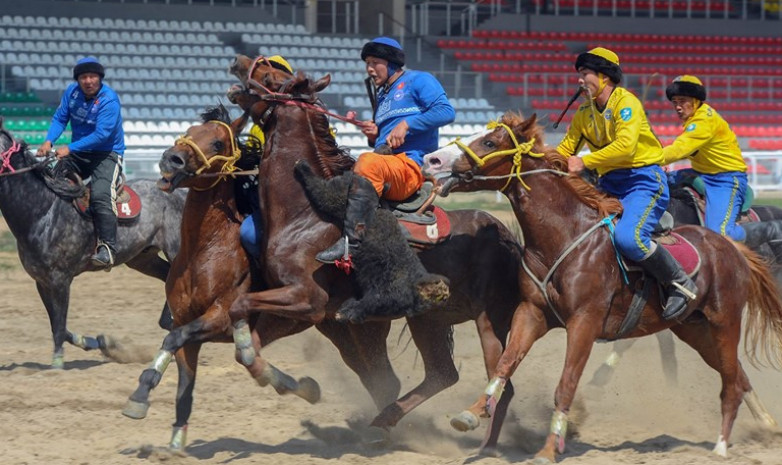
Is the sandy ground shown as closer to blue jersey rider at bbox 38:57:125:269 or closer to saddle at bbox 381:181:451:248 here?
blue jersey rider at bbox 38:57:125:269

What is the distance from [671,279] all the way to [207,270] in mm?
2700

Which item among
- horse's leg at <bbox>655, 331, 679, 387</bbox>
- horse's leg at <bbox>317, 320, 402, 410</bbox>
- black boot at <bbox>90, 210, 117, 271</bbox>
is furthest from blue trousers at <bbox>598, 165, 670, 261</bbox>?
black boot at <bbox>90, 210, 117, 271</bbox>

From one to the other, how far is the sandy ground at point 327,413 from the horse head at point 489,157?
1614 mm

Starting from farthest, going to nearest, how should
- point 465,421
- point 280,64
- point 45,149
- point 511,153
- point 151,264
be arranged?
1. point 151,264
2. point 45,149
3. point 280,64
4. point 511,153
5. point 465,421

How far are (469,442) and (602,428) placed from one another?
3.09 feet

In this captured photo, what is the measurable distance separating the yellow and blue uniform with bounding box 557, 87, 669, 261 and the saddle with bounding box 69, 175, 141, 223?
4351 millimetres

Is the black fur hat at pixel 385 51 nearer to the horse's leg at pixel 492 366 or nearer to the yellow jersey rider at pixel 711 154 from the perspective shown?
the horse's leg at pixel 492 366

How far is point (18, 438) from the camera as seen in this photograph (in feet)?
22.4

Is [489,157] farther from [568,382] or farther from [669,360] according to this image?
[669,360]

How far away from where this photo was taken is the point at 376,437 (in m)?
7.25

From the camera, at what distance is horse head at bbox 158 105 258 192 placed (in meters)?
6.38

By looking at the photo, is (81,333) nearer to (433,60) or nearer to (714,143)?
(714,143)

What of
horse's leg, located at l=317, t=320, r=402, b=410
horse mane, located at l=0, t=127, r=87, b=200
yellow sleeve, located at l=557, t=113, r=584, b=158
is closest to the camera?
yellow sleeve, located at l=557, t=113, r=584, b=158

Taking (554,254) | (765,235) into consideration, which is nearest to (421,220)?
(554,254)
